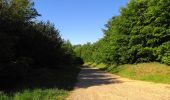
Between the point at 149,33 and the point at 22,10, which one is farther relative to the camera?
the point at 149,33

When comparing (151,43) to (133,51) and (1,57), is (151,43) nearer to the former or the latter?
(133,51)

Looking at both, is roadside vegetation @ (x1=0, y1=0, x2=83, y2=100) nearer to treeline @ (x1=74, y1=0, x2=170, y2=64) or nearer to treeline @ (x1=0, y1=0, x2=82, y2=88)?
treeline @ (x1=0, y1=0, x2=82, y2=88)

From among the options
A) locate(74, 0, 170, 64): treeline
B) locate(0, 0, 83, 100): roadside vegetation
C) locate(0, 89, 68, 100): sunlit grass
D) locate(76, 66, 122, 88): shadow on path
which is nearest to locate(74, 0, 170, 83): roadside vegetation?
locate(74, 0, 170, 64): treeline

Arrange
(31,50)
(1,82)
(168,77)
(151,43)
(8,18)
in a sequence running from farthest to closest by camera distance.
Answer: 1. (151,43)
2. (31,50)
3. (168,77)
4. (8,18)
5. (1,82)

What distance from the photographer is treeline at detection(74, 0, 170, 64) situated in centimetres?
3569

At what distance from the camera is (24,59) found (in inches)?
971

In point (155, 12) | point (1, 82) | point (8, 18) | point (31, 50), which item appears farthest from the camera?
point (155, 12)

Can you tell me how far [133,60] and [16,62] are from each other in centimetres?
2255

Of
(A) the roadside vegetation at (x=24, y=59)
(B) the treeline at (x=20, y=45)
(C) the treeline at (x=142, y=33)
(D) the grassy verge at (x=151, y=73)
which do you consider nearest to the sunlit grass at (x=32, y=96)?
(A) the roadside vegetation at (x=24, y=59)

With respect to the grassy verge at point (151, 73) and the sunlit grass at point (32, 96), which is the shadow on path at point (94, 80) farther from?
the sunlit grass at point (32, 96)

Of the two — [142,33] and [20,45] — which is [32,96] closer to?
[20,45]

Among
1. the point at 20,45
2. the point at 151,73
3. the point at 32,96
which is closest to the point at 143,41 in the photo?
the point at 151,73

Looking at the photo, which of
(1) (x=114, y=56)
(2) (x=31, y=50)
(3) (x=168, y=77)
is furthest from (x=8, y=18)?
(1) (x=114, y=56)

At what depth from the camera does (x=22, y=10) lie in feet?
111
